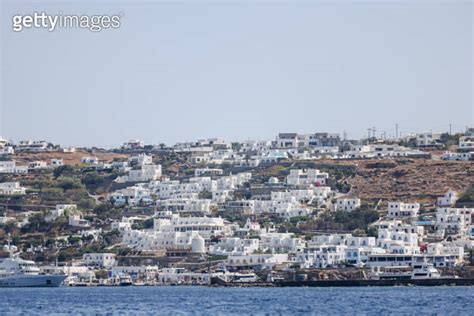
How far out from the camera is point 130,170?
174125mm

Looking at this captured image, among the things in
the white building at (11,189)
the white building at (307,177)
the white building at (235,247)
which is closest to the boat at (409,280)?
the white building at (235,247)

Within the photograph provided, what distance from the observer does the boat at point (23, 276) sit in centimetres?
12400

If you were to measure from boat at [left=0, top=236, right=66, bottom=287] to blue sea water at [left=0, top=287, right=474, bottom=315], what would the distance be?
31.0 ft

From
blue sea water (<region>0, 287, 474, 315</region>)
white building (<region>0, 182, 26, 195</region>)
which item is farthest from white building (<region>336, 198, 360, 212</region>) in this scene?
white building (<region>0, 182, 26, 195</region>)

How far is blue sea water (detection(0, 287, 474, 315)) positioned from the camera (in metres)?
79.8

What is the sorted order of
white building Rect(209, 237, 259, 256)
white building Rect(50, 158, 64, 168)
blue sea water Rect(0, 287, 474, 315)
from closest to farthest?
blue sea water Rect(0, 287, 474, 315) → white building Rect(209, 237, 259, 256) → white building Rect(50, 158, 64, 168)

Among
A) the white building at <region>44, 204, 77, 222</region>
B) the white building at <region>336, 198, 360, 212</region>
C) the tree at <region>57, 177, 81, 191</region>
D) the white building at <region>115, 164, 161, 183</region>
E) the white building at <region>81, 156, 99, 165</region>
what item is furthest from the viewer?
the white building at <region>81, 156, 99, 165</region>

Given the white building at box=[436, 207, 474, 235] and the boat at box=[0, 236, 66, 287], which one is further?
the white building at box=[436, 207, 474, 235]

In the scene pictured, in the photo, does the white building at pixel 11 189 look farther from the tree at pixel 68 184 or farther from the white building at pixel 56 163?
the white building at pixel 56 163

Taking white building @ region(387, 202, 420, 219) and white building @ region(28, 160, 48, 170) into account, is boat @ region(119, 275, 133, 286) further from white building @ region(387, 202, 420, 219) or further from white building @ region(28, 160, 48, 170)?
white building @ region(28, 160, 48, 170)

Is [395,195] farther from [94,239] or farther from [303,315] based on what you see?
[303,315]

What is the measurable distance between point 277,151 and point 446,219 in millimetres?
48647

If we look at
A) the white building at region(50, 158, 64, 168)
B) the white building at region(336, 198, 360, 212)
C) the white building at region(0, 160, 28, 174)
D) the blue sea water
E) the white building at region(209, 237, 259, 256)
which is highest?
the white building at region(50, 158, 64, 168)

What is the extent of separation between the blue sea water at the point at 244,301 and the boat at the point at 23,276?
9452 millimetres
